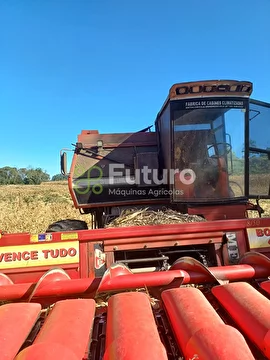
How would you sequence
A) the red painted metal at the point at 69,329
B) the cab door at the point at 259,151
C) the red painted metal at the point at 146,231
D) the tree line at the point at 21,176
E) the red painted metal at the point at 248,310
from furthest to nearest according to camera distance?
the tree line at the point at 21,176, the cab door at the point at 259,151, the red painted metal at the point at 146,231, the red painted metal at the point at 248,310, the red painted metal at the point at 69,329

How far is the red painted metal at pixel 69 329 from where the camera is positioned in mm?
1212

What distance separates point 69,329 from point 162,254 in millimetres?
1787

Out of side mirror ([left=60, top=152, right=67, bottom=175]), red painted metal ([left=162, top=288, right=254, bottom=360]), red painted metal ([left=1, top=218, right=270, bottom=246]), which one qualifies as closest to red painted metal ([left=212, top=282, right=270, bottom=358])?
red painted metal ([left=162, top=288, right=254, bottom=360])

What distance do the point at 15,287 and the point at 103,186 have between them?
105 inches

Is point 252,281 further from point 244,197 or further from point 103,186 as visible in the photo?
point 103,186

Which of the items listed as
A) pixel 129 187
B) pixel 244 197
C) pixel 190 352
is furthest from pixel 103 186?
pixel 190 352

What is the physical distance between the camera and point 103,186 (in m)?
4.61

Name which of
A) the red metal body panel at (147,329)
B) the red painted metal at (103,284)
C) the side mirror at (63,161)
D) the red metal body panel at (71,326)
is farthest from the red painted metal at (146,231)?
the side mirror at (63,161)

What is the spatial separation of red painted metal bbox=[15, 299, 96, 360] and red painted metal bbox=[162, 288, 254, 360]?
0.45m

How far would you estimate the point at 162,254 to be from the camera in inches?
121

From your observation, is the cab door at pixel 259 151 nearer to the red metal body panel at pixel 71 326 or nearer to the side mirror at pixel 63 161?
the side mirror at pixel 63 161

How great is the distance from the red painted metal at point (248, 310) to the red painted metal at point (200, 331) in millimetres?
146

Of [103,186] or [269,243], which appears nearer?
[269,243]

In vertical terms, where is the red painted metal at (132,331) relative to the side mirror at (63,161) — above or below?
below
